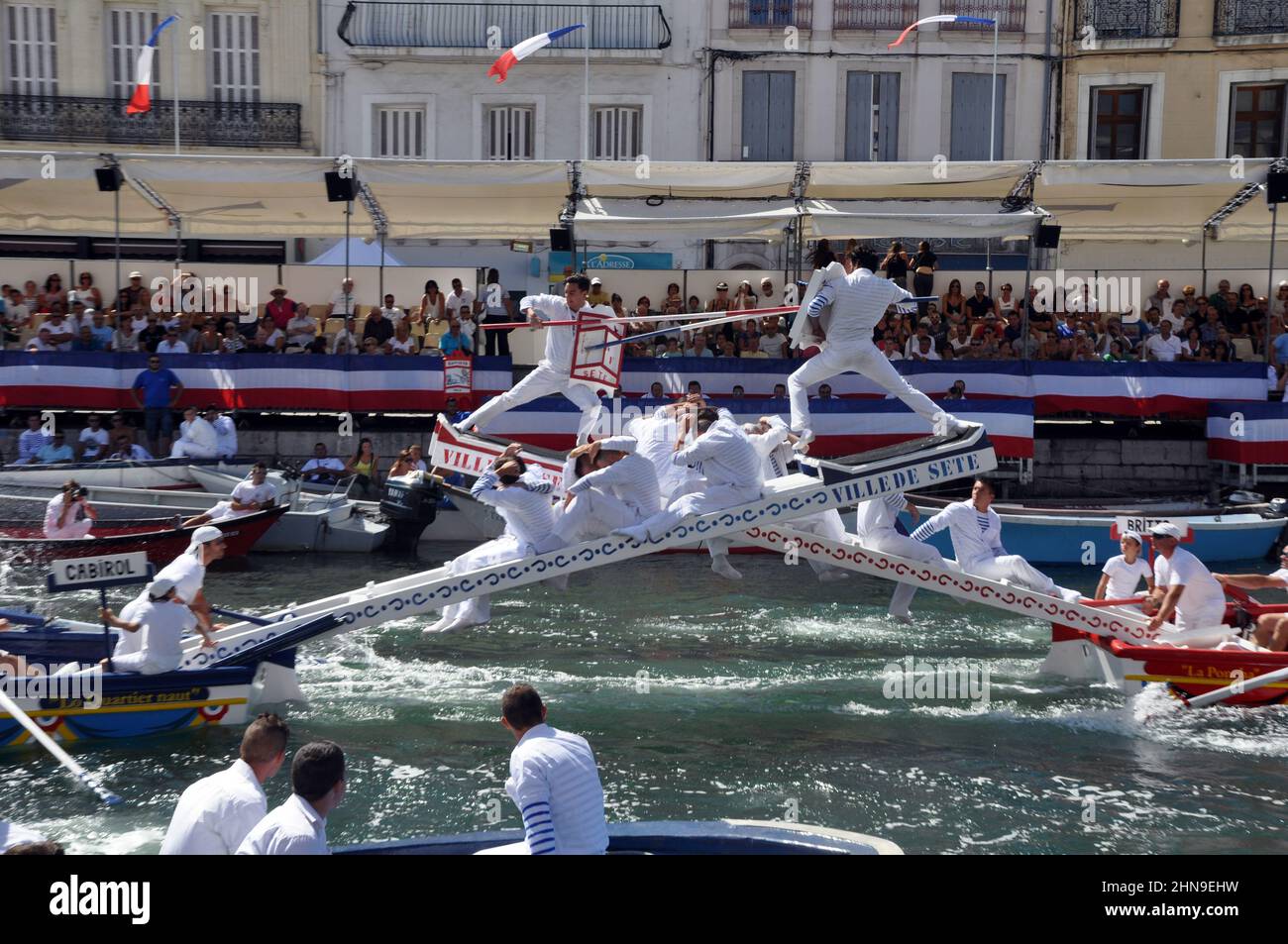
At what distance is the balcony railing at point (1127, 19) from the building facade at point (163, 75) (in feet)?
56.5

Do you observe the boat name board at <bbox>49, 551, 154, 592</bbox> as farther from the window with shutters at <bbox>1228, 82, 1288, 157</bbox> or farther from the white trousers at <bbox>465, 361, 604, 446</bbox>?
the window with shutters at <bbox>1228, 82, 1288, 157</bbox>

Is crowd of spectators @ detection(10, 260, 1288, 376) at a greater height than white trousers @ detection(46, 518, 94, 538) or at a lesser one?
greater

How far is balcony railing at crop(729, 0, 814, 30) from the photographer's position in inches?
1244

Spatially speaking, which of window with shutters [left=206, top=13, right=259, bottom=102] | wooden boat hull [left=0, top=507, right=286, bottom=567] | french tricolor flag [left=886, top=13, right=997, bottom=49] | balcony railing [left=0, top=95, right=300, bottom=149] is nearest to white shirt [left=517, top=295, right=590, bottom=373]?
wooden boat hull [left=0, top=507, right=286, bottom=567]

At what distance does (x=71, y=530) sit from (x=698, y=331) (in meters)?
10.1

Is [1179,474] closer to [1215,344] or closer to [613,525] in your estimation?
[1215,344]

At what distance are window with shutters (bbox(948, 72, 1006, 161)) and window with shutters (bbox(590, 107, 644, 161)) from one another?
7.11 meters

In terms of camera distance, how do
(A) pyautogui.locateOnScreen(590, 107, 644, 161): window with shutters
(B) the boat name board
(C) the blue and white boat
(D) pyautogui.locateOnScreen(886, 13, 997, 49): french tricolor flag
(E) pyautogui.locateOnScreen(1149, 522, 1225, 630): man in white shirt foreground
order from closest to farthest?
1. (B) the boat name board
2. (E) pyautogui.locateOnScreen(1149, 522, 1225, 630): man in white shirt foreground
3. (C) the blue and white boat
4. (D) pyautogui.locateOnScreen(886, 13, 997, 49): french tricolor flag
5. (A) pyautogui.locateOnScreen(590, 107, 644, 161): window with shutters

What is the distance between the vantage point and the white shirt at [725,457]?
39.9 ft

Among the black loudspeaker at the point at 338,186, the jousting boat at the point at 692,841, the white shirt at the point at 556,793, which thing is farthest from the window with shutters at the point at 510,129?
the white shirt at the point at 556,793

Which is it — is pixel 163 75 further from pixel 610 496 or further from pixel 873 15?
pixel 610 496

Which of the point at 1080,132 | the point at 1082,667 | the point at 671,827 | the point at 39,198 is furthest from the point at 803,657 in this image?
the point at 1080,132

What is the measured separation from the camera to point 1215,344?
76.5 ft

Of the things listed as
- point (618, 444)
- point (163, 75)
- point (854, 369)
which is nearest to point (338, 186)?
point (618, 444)
